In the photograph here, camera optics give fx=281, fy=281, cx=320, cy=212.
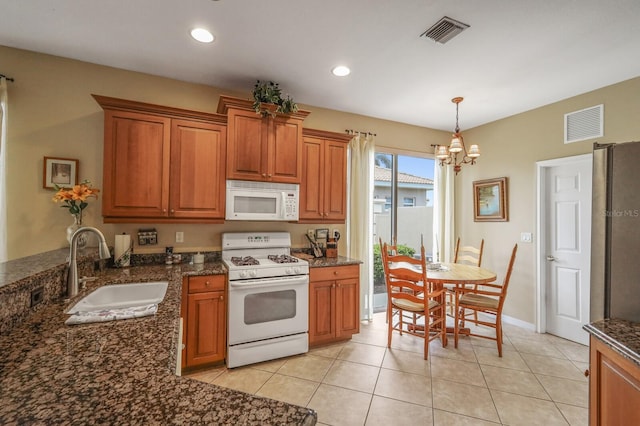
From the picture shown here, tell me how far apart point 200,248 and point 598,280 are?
3.14m

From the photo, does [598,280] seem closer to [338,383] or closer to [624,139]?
[338,383]

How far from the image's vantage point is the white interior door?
319 centimetres

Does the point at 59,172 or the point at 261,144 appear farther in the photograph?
the point at 261,144

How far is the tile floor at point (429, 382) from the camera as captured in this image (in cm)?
205

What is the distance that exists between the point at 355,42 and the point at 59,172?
284cm

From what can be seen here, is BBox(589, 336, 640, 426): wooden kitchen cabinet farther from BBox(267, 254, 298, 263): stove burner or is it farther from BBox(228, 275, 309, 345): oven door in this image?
BBox(267, 254, 298, 263): stove burner

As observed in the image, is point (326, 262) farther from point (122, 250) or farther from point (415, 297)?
point (122, 250)

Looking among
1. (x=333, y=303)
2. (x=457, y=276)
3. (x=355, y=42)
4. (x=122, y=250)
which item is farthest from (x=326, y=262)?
(x=355, y=42)

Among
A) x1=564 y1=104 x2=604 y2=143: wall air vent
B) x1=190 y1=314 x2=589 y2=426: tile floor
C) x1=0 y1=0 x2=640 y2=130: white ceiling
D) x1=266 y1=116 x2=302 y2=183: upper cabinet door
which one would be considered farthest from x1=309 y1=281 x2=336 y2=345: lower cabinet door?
x1=564 y1=104 x2=604 y2=143: wall air vent

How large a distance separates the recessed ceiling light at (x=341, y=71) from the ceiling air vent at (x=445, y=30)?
2.48 feet

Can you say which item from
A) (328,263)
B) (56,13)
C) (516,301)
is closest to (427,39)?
(328,263)

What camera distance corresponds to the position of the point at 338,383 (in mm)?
2430

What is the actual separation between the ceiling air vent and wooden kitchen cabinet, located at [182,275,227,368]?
8.74ft

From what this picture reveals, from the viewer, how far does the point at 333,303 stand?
10.1ft
